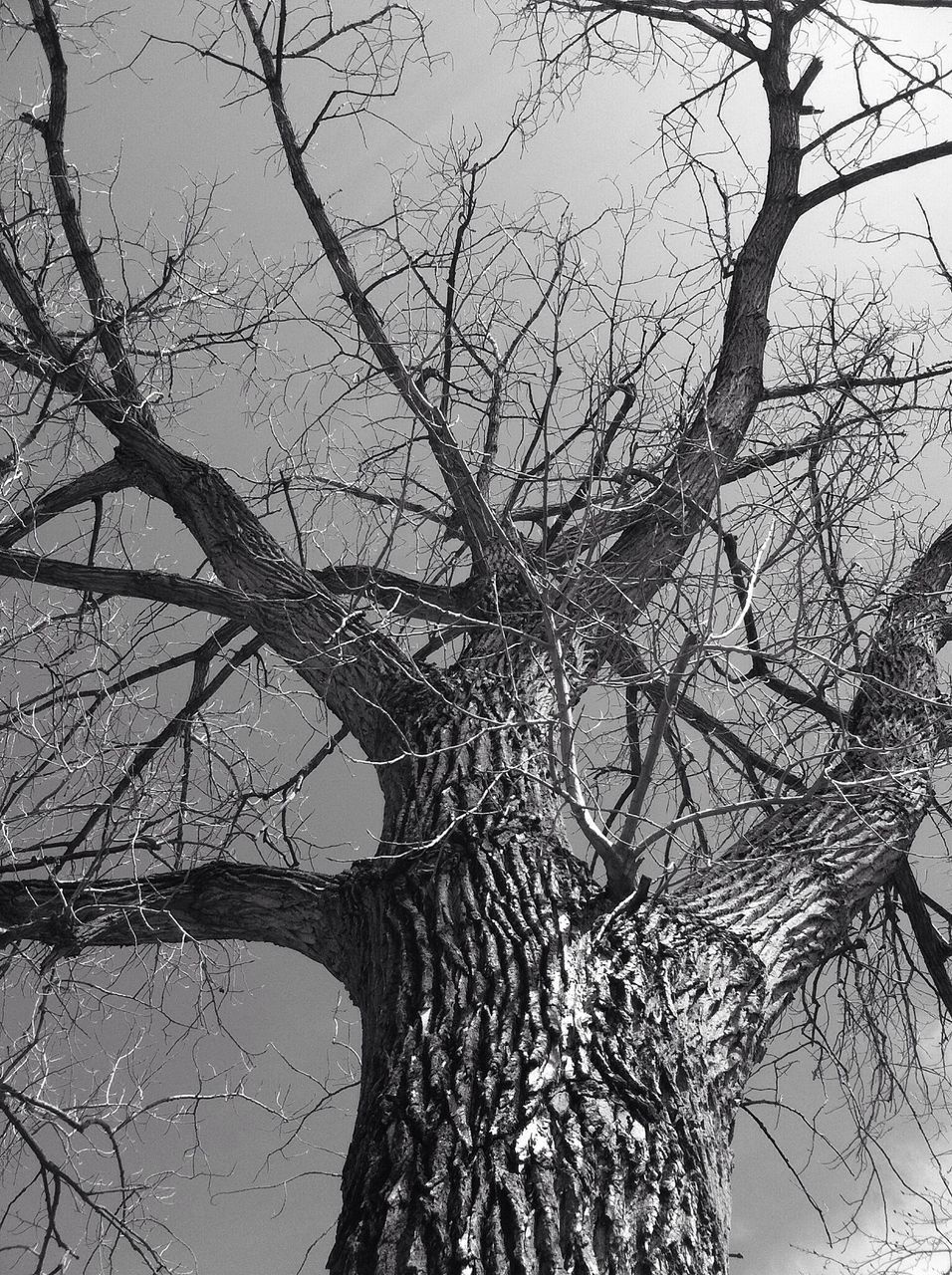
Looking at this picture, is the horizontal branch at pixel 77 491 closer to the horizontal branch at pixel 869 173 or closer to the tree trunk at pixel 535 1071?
the tree trunk at pixel 535 1071

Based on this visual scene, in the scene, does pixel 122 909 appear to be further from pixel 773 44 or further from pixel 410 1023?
pixel 773 44

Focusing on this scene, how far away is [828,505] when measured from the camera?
289 cm

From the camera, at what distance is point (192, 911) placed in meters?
2.97

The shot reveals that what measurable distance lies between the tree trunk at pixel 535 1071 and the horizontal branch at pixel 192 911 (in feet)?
0.77

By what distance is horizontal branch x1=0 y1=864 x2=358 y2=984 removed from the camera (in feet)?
9.19

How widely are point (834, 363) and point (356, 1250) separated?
373 cm

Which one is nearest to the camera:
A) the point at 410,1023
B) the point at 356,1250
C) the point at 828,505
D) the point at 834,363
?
the point at 356,1250

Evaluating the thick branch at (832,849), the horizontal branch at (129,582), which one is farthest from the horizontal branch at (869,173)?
the horizontal branch at (129,582)

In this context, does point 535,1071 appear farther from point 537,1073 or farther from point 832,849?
point 832,849

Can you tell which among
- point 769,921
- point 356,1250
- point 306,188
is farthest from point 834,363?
point 356,1250

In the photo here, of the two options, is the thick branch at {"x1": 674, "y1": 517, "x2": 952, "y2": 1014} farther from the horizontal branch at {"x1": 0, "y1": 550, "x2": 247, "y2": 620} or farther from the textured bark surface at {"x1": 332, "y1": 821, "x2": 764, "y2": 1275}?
the horizontal branch at {"x1": 0, "y1": 550, "x2": 247, "y2": 620}

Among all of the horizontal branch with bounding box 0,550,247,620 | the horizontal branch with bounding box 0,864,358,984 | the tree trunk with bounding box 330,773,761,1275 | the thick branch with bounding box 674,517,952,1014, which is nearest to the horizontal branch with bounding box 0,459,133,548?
the horizontal branch with bounding box 0,550,247,620

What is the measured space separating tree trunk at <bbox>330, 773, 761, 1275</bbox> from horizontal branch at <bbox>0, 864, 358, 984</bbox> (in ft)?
0.77

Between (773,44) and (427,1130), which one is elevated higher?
(773,44)
